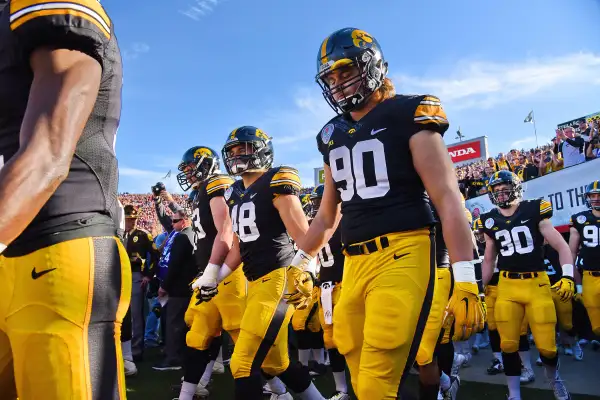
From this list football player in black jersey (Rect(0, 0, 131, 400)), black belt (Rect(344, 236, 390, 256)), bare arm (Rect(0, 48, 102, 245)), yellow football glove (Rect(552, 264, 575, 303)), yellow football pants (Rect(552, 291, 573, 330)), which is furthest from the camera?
yellow football pants (Rect(552, 291, 573, 330))

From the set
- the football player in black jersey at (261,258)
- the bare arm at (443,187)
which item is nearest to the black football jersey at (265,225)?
the football player in black jersey at (261,258)

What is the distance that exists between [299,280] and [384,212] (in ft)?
2.69

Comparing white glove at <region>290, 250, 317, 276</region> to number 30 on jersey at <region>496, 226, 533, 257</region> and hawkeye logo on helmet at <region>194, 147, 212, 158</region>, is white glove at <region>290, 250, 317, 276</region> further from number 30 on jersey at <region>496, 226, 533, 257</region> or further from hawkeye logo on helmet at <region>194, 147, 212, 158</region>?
number 30 on jersey at <region>496, 226, 533, 257</region>

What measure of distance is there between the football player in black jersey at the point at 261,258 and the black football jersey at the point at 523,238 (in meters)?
2.70

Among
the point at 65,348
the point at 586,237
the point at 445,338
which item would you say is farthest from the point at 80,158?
the point at 586,237

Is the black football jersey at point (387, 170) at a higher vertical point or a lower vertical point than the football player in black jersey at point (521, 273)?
higher

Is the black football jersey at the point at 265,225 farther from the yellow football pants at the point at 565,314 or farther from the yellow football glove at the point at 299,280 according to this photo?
the yellow football pants at the point at 565,314

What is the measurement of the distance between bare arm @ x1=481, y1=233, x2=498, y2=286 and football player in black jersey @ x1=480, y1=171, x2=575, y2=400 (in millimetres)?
13

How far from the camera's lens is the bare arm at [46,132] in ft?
3.52

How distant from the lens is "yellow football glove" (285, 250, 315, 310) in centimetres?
301

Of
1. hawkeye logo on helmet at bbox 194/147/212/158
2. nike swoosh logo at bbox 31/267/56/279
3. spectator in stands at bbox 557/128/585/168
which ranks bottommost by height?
nike swoosh logo at bbox 31/267/56/279

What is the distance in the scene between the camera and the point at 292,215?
368cm

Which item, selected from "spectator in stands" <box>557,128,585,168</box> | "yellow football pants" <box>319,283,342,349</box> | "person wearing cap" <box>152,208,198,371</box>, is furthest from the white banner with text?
"person wearing cap" <box>152,208,198,371</box>

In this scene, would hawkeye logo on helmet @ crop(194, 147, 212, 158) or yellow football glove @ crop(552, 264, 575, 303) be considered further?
hawkeye logo on helmet @ crop(194, 147, 212, 158)
